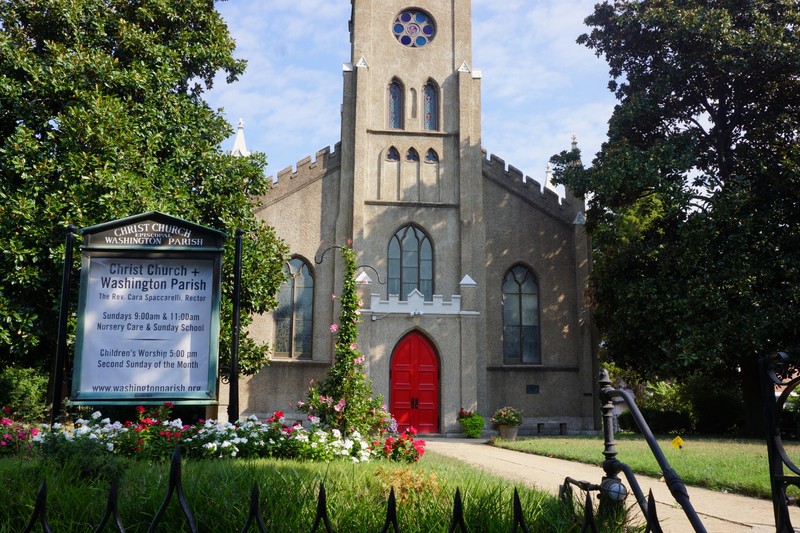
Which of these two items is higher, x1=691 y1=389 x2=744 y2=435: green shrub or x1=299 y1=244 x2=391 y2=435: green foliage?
x1=299 y1=244 x2=391 y2=435: green foliage

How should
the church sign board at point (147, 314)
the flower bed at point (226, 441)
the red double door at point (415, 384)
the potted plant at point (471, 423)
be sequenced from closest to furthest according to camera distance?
the flower bed at point (226, 441)
the church sign board at point (147, 314)
the potted plant at point (471, 423)
the red double door at point (415, 384)

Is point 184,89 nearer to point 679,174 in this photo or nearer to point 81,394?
point 81,394

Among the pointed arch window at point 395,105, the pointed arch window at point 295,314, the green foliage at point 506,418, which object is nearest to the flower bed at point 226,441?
the green foliage at point 506,418

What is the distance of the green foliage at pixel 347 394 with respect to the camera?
1331cm

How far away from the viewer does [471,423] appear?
891 inches

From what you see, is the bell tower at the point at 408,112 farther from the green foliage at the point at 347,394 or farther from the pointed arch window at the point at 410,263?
the green foliage at the point at 347,394

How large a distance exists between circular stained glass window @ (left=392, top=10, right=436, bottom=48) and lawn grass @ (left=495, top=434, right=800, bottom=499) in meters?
15.8

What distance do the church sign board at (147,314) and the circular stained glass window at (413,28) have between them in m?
18.8

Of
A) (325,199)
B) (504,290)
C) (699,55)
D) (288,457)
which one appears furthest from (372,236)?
(288,457)

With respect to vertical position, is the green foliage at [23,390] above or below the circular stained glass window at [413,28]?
below

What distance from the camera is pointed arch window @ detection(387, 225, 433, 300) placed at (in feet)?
80.5

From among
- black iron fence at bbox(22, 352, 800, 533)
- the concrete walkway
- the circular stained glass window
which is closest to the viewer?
black iron fence at bbox(22, 352, 800, 533)

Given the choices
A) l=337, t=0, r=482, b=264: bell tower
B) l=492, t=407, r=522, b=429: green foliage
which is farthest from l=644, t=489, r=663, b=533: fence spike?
l=337, t=0, r=482, b=264: bell tower

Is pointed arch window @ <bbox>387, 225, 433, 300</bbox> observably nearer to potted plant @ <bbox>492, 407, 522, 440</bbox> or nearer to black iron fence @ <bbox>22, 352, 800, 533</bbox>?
potted plant @ <bbox>492, 407, 522, 440</bbox>
